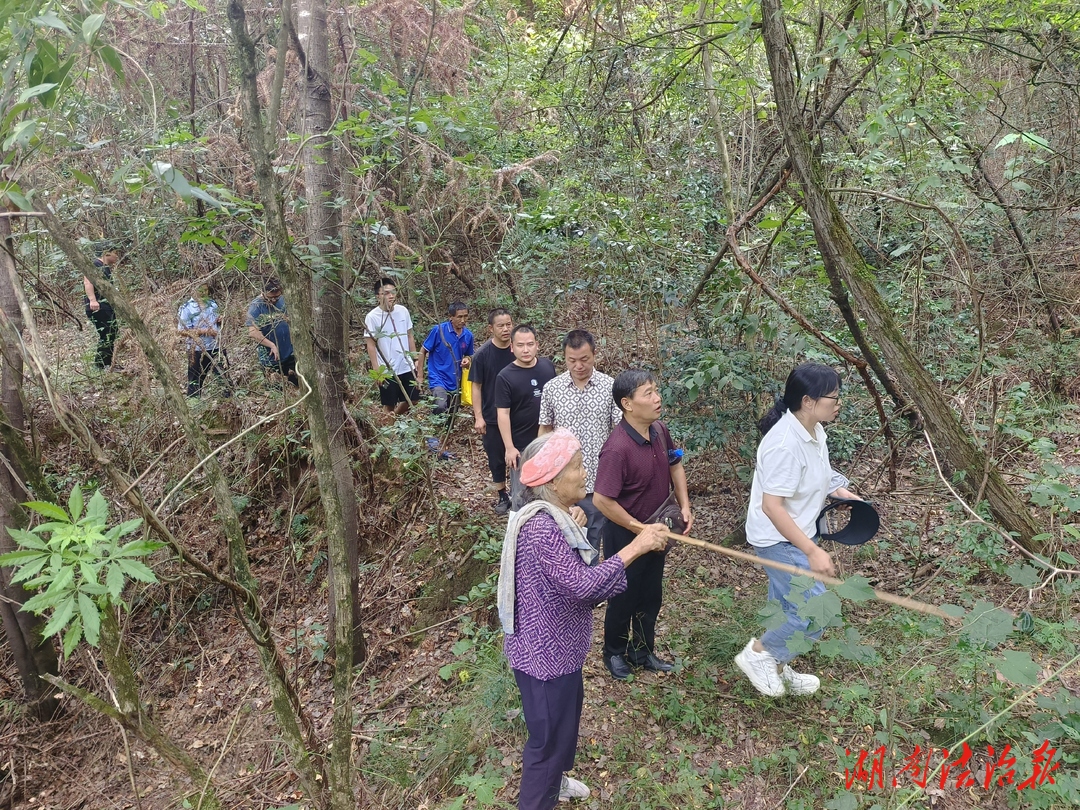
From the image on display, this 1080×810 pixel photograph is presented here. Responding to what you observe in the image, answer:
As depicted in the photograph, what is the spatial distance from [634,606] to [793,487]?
1208 mm

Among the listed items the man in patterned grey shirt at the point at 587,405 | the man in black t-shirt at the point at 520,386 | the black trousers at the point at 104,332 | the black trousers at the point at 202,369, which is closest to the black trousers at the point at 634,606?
the man in patterned grey shirt at the point at 587,405

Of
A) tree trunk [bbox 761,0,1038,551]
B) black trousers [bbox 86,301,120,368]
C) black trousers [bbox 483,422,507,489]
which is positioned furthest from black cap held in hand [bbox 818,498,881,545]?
black trousers [bbox 86,301,120,368]

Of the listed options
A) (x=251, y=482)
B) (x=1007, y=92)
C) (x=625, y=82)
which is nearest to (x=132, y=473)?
(x=251, y=482)

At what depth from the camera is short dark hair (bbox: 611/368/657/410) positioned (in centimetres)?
336

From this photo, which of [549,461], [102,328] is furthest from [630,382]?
[102,328]

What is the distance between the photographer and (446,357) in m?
6.52

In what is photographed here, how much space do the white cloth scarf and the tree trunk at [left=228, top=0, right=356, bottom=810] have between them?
657 mm

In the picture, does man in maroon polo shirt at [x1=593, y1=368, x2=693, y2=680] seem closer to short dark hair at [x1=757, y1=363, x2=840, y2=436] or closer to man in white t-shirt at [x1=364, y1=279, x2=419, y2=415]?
short dark hair at [x1=757, y1=363, x2=840, y2=436]

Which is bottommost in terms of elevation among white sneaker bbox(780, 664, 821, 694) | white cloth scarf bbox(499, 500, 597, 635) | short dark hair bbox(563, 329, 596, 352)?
white sneaker bbox(780, 664, 821, 694)

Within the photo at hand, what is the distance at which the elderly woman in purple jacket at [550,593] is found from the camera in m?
2.58

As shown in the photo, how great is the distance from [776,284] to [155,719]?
229 inches

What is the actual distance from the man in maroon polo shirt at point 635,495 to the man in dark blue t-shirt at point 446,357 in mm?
3180

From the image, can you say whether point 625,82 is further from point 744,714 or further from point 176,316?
point 744,714

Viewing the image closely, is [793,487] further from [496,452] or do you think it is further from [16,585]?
[16,585]
